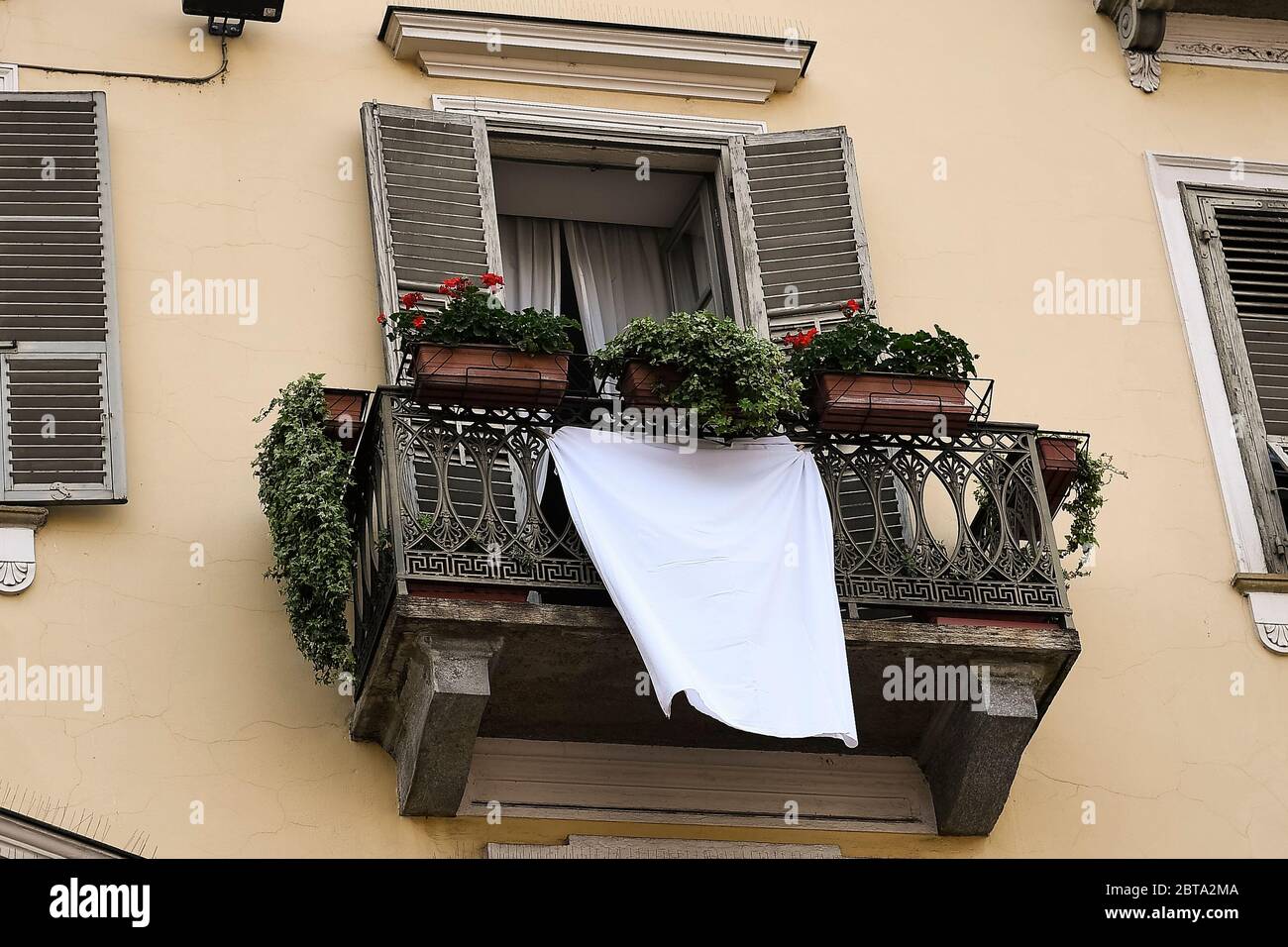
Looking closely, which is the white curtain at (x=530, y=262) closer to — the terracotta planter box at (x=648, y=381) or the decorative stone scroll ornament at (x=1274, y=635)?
the terracotta planter box at (x=648, y=381)

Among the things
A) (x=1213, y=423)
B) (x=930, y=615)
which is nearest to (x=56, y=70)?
(x=930, y=615)

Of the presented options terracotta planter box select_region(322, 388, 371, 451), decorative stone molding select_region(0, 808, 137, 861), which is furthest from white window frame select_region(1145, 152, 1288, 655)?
decorative stone molding select_region(0, 808, 137, 861)

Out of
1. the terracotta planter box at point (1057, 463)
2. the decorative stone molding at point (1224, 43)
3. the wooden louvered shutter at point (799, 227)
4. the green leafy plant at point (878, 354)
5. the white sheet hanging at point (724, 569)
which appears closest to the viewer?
the white sheet hanging at point (724, 569)

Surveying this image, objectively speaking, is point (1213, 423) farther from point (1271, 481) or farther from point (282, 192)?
point (282, 192)

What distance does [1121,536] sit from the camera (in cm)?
984

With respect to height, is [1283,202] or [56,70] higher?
[56,70]

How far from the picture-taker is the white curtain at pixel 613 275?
10.2 m

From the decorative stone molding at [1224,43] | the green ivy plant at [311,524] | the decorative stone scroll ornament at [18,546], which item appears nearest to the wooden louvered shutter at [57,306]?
the decorative stone scroll ornament at [18,546]

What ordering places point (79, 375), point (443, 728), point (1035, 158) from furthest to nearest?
point (1035, 158), point (79, 375), point (443, 728)

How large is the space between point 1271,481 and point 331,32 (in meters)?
4.56

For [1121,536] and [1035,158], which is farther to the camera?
[1035,158]

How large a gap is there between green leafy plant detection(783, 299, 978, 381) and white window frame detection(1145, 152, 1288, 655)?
5.59 feet

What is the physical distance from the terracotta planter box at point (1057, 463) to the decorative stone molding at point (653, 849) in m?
1.68

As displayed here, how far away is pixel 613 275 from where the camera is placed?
34.3 feet
